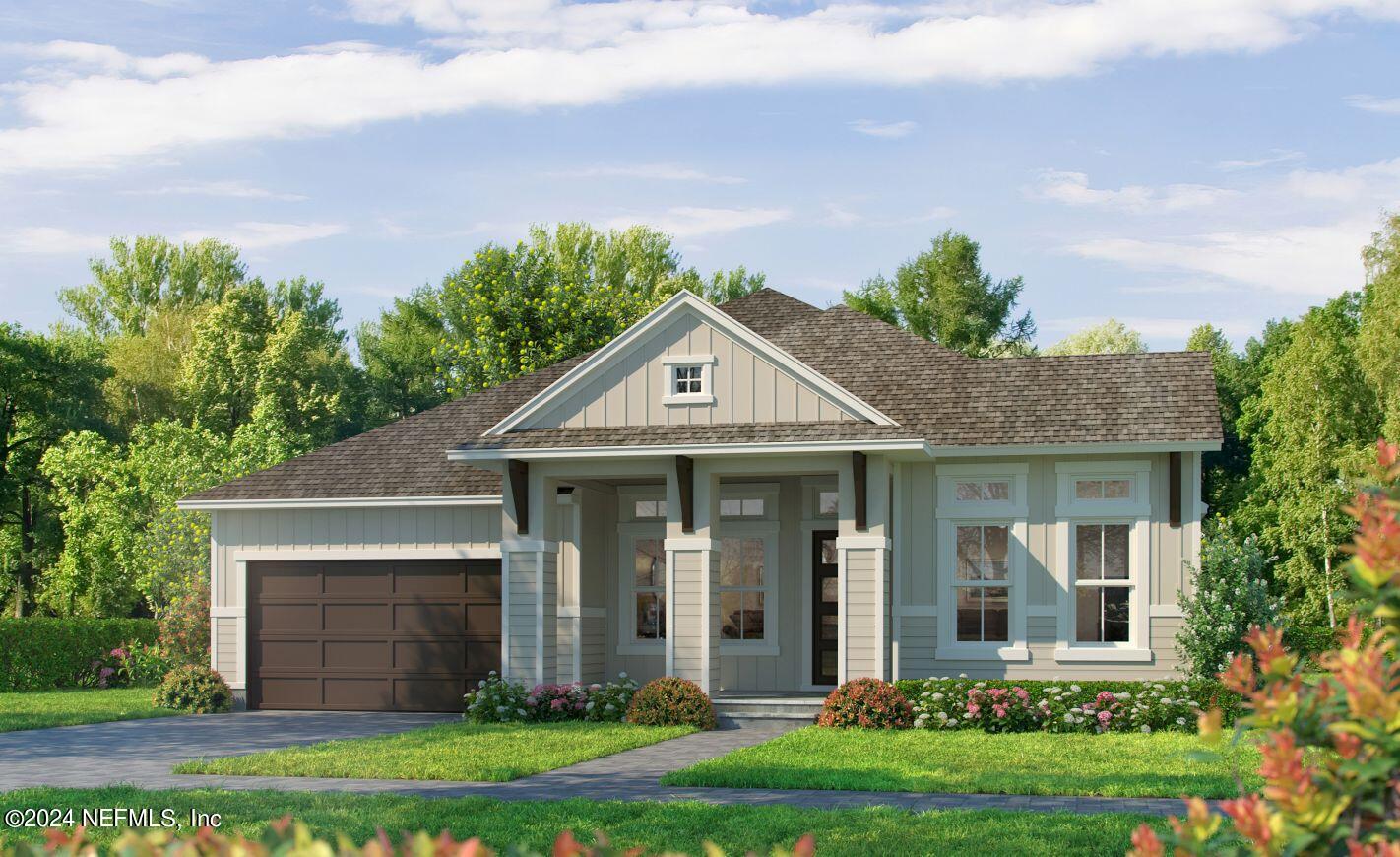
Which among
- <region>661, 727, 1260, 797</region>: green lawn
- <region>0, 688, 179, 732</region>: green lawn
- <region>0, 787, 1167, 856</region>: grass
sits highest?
<region>0, 787, 1167, 856</region>: grass

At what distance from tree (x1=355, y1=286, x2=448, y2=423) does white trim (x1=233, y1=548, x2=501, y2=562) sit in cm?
2879

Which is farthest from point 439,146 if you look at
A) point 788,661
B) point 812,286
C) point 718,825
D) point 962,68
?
point 812,286

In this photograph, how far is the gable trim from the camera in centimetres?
1791

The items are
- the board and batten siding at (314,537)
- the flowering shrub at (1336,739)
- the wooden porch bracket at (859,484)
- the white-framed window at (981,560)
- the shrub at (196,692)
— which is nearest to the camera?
the flowering shrub at (1336,739)

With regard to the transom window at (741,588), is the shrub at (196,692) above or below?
below

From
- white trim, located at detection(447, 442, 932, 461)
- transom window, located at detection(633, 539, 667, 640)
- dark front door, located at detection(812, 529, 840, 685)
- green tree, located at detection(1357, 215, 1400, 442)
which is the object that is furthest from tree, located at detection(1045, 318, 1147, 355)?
white trim, located at detection(447, 442, 932, 461)

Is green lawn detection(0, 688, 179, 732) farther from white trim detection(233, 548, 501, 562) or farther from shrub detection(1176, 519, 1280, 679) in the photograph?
shrub detection(1176, 519, 1280, 679)

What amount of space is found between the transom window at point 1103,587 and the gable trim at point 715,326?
11.0 ft

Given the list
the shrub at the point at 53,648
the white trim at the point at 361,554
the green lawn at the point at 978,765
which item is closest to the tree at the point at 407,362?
the shrub at the point at 53,648

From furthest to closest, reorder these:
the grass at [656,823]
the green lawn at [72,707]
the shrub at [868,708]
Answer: the green lawn at [72,707] → the shrub at [868,708] → the grass at [656,823]

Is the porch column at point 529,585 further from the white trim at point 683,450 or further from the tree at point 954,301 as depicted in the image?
the tree at point 954,301

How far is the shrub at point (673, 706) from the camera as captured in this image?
17.6 metres

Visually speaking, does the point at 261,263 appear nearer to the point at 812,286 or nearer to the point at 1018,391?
the point at 812,286

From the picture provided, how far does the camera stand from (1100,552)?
18.9m
